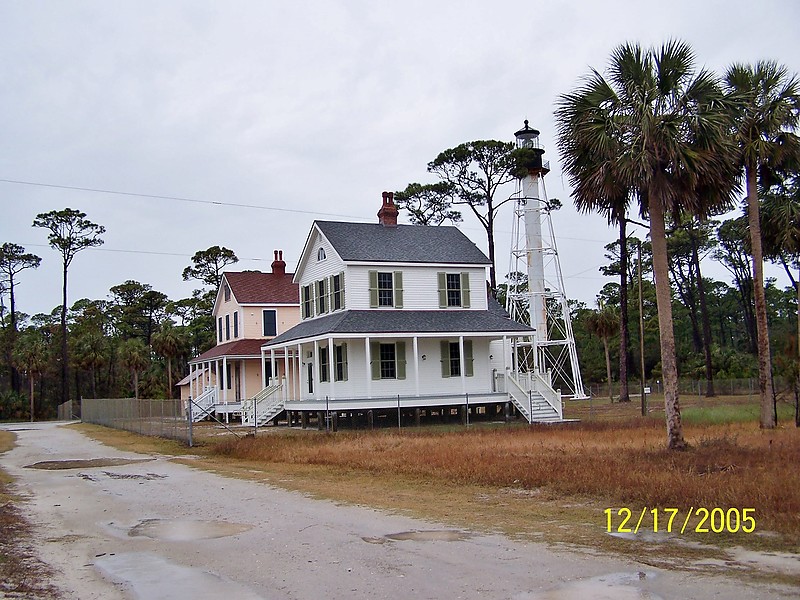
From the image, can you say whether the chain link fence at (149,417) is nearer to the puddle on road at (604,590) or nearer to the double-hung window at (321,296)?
the double-hung window at (321,296)

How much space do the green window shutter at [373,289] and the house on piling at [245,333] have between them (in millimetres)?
12203

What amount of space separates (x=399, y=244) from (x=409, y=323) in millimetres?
5035

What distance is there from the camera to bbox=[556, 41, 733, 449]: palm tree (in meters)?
20.0

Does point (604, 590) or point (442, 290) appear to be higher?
point (442, 290)

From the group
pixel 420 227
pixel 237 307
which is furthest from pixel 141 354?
pixel 420 227

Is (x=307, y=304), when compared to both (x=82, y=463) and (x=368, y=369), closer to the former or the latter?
(x=368, y=369)

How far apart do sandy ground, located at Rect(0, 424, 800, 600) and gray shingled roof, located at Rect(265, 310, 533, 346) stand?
58.0 feet

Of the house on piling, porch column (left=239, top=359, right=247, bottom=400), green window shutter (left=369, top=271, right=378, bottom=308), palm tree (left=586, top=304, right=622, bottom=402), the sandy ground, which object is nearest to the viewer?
the sandy ground

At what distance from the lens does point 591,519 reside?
12336 millimetres

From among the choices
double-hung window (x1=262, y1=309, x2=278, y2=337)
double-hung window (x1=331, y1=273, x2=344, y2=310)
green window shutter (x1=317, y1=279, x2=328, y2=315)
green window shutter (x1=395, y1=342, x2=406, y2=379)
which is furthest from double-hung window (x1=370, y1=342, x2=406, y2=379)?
double-hung window (x1=262, y1=309, x2=278, y2=337)

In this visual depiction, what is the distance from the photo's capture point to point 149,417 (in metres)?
39.2

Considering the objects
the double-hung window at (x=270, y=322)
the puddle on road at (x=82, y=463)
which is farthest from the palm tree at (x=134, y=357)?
the puddle on road at (x=82, y=463)

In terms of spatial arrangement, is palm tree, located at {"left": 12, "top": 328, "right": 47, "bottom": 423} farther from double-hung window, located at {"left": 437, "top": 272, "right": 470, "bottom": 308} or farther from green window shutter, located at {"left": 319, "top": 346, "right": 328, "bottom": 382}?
double-hung window, located at {"left": 437, "top": 272, "right": 470, "bottom": 308}

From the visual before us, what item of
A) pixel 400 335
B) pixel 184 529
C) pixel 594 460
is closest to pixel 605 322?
pixel 400 335
